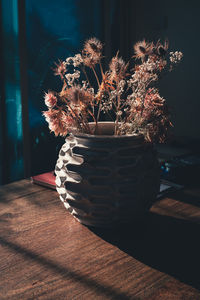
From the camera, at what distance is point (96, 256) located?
0.64m

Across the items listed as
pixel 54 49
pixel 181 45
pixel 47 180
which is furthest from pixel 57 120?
pixel 181 45

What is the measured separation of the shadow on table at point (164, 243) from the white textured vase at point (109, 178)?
0.04 m

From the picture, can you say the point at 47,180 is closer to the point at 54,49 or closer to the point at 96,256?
the point at 96,256

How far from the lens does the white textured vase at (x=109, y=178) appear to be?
0.67 m

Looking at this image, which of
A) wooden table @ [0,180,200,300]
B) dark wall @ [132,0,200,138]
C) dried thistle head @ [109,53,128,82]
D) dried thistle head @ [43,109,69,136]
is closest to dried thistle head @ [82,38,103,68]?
dried thistle head @ [109,53,128,82]

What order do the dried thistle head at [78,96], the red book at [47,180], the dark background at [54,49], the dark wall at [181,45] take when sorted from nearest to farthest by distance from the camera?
the dried thistle head at [78,96] → the red book at [47,180] → the dark background at [54,49] → the dark wall at [181,45]

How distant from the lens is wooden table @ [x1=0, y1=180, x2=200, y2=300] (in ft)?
1.77

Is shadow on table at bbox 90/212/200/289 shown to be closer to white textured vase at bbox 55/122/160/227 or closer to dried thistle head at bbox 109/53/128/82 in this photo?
white textured vase at bbox 55/122/160/227

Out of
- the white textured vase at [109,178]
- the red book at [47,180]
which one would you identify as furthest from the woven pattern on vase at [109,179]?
the red book at [47,180]

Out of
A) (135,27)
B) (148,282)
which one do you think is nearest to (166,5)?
(135,27)

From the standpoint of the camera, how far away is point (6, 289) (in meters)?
0.54

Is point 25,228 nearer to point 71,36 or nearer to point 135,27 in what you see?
point 71,36

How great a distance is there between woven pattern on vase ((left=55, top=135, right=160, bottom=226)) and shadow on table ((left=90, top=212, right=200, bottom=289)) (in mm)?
42

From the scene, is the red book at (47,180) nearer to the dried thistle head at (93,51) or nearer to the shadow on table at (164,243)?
the shadow on table at (164,243)
